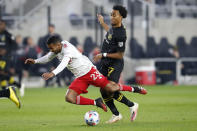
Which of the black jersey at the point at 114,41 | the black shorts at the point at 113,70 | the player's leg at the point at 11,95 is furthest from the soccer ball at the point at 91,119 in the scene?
the player's leg at the point at 11,95

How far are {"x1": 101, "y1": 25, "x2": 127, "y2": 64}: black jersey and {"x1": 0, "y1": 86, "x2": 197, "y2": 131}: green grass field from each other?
148cm

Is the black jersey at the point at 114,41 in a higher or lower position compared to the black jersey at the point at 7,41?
higher

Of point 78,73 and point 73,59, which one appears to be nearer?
point 73,59

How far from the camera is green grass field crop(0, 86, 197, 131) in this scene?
10.7m

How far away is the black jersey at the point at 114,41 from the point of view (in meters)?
11.9

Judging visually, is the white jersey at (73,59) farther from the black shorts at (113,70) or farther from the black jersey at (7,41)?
the black jersey at (7,41)

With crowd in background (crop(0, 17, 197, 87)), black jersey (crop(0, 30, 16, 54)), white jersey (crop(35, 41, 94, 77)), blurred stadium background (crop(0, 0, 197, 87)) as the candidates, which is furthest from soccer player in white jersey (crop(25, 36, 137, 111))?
blurred stadium background (crop(0, 0, 197, 87))

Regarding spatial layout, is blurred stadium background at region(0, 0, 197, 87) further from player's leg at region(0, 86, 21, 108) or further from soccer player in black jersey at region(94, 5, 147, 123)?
soccer player in black jersey at region(94, 5, 147, 123)

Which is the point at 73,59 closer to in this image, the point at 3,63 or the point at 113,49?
the point at 113,49

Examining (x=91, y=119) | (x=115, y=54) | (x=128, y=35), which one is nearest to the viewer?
(x=91, y=119)

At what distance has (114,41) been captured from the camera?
12.0m

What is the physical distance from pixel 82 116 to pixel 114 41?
7.79 ft

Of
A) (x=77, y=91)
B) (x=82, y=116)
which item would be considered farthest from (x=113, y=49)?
(x=82, y=116)

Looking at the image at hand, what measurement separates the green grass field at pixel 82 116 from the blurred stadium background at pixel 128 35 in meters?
7.50
